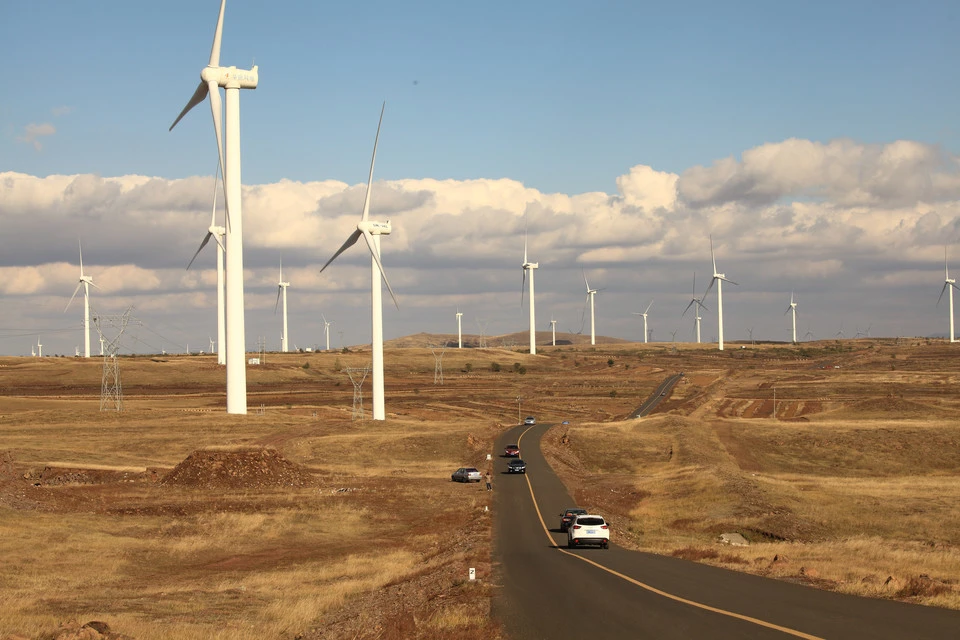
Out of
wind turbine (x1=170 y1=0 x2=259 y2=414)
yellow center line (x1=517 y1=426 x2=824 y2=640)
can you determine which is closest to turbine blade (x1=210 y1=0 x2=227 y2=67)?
wind turbine (x1=170 y1=0 x2=259 y2=414)

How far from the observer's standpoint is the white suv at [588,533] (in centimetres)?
4450

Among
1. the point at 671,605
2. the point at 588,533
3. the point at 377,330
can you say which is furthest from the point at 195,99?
the point at 671,605

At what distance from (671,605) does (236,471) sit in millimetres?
58367

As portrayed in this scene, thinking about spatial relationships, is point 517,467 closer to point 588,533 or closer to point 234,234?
point 588,533

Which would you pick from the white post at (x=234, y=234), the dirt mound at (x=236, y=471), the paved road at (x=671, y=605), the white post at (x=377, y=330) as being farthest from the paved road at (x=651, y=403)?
the paved road at (x=671, y=605)

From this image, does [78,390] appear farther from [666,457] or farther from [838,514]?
[838,514]

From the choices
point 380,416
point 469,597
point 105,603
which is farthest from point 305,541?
point 380,416

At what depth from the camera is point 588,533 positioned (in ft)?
146

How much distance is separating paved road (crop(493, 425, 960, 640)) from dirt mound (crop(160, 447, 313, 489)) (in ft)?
132

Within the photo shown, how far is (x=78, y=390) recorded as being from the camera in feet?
627

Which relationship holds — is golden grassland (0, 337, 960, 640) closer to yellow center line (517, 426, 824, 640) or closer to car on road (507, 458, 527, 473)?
yellow center line (517, 426, 824, 640)

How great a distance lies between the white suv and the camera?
44500 millimetres

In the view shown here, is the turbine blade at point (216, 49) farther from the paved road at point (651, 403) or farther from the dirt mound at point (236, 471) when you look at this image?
the paved road at point (651, 403)

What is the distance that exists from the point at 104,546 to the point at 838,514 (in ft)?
154
